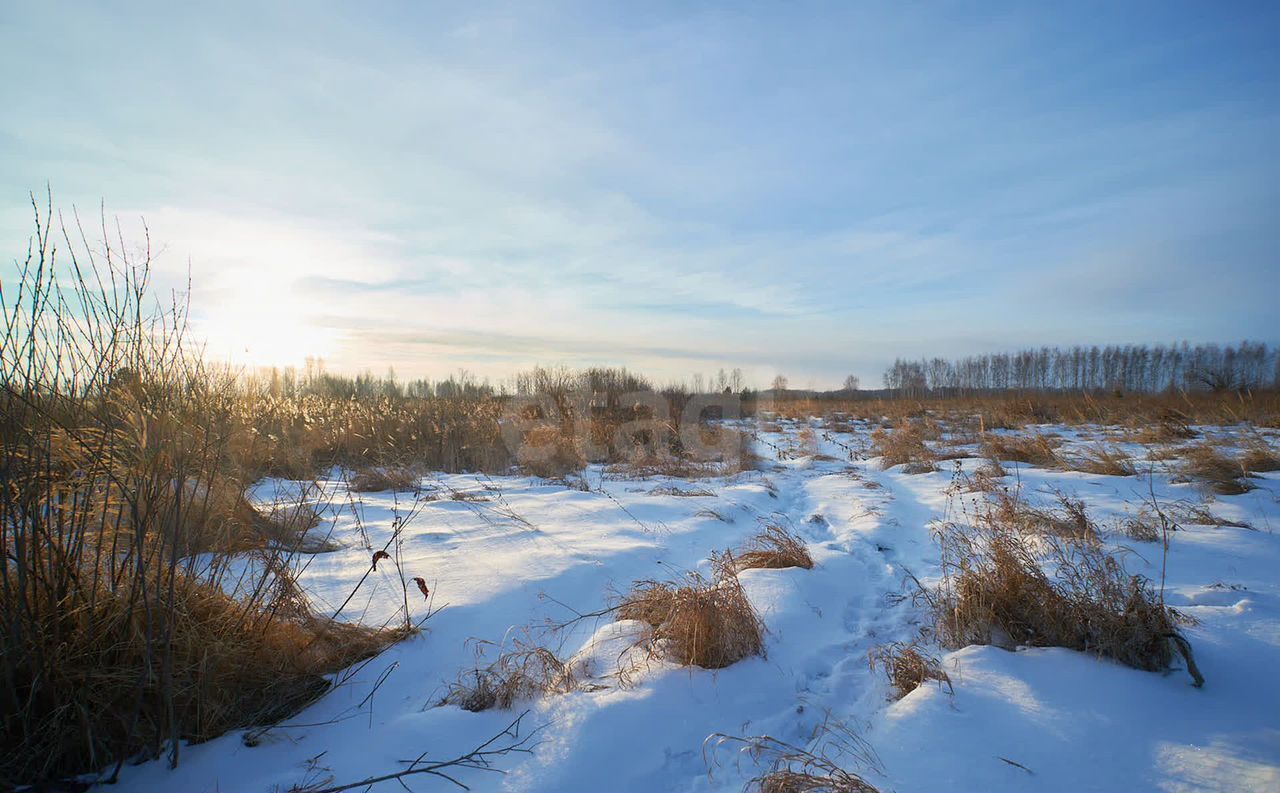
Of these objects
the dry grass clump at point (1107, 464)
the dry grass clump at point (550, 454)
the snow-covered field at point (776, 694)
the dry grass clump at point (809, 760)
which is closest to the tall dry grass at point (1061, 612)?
the snow-covered field at point (776, 694)

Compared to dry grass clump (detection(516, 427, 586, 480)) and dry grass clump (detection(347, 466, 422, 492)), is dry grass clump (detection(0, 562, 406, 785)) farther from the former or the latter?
dry grass clump (detection(516, 427, 586, 480))

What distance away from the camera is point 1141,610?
230 cm

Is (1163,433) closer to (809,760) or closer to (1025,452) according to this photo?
(1025,452)

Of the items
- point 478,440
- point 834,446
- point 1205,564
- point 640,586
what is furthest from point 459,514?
point 834,446

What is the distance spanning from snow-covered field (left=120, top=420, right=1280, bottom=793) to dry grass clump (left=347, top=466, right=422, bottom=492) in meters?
1.96

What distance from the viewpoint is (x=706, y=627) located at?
101 inches

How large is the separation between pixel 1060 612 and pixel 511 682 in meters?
2.60

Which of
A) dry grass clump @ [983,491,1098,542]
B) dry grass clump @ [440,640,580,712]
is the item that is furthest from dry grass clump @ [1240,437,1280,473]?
dry grass clump @ [440,640,580,712]

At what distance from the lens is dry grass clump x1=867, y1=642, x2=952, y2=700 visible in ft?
7.75

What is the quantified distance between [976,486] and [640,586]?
3885mm

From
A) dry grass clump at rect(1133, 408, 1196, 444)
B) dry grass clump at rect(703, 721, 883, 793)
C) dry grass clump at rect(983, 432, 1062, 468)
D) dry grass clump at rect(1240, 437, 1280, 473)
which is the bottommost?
dry grass clump at rect(703, 721, 883, 793)

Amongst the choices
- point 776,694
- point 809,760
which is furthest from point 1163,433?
point 809,760

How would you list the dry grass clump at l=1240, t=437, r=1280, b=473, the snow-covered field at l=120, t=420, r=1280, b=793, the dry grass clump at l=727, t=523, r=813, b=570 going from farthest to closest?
the dry grass clump at l=1240, t=437, r=1280, b=473, the dry grass clump at l=727, t=523, r=813, b=570, the snow-covered field at l=120, t=420, r=1280, b=793

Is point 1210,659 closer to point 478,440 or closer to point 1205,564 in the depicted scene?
point 1205,564
